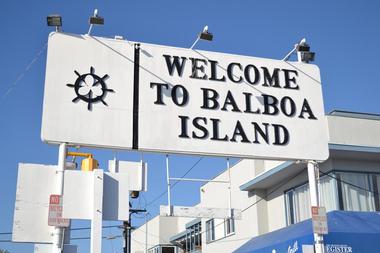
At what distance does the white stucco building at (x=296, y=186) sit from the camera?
678 inches

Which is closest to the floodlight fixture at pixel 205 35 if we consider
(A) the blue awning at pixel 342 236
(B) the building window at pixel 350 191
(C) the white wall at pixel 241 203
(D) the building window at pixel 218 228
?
(A) the blue awning at pixel 342 236

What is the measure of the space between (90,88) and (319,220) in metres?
4.66

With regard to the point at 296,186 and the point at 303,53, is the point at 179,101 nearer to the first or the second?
the point at 303,53

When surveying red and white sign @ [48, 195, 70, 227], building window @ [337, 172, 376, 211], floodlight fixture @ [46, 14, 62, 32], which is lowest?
red and white sign @ [48, 195, 70, 227]

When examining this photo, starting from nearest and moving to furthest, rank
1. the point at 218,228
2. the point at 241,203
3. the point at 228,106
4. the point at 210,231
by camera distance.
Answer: the point at 228,106, the point at 241,203, the point at 218,228, the point at 210,231

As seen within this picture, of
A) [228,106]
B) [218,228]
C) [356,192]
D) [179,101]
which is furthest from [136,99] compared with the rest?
[218,228]

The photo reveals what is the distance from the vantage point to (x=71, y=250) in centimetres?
1017

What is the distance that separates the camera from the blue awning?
13219 millimetres

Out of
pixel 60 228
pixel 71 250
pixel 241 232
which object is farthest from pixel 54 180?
pixel 241 232

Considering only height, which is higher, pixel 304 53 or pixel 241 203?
pixel 304 53

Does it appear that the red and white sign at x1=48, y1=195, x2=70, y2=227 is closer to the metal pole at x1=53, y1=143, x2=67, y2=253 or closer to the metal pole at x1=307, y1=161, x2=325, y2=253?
the metal pole at x1=53, y1=143, x2=67, y2=253

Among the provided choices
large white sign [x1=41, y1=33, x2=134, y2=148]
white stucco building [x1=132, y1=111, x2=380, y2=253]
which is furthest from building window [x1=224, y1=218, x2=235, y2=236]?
large white sign [x1=41, y1=33, x2=134, y2=148]

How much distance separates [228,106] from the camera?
10.5 meters

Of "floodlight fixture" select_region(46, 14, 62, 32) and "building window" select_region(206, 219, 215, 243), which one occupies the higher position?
"floodlight fixture" select_region(46, 14, 62, 32)
